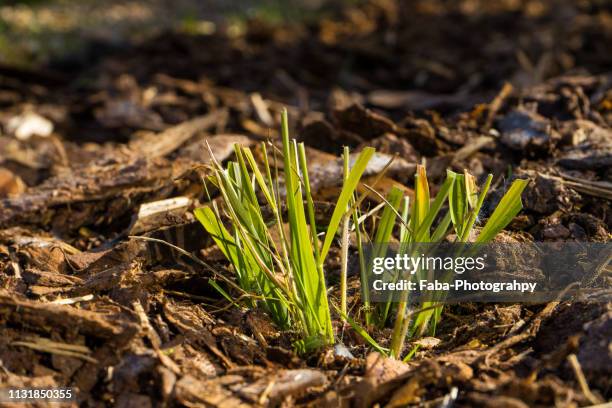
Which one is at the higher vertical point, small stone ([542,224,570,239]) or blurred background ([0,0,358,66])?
blurred background ([0,0,358,66])

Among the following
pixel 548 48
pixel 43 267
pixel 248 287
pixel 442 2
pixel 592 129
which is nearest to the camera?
pixel 248 287

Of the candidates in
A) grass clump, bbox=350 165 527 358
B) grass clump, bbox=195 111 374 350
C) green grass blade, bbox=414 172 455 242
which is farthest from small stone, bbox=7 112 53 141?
green grass blade, bbox=414 172 455 242

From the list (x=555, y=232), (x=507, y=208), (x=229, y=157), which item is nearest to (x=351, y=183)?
(x=507, y=208)

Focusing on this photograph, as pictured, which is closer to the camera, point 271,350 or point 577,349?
point 577,349

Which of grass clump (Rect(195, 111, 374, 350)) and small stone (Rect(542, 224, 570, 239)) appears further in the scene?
small stone (Rect(542, 224, 570, 239))

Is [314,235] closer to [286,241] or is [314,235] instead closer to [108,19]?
[286,241]

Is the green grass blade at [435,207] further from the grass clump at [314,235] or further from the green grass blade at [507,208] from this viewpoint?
the green grass blade at [507,208]

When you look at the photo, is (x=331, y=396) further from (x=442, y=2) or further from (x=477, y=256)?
(x=442, y=2)

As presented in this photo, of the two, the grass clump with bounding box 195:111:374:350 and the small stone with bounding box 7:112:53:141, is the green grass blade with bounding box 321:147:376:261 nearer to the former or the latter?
the grass clump with bounding box 195:111:374:350

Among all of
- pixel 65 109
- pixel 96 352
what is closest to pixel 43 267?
pixel 96 352
